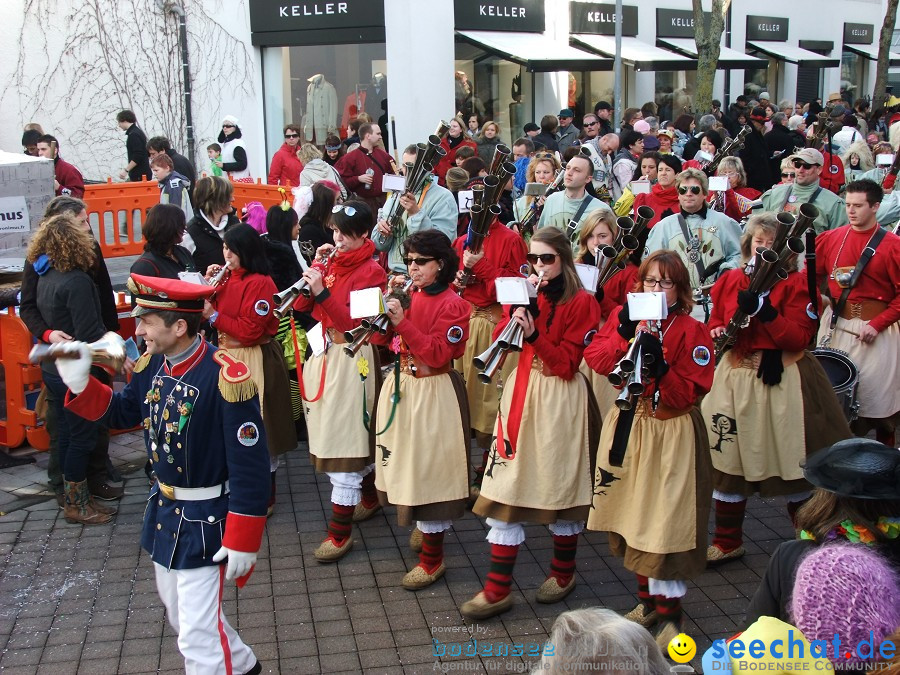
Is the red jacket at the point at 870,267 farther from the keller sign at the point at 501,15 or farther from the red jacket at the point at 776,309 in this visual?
the keller sign at the point at 501,15

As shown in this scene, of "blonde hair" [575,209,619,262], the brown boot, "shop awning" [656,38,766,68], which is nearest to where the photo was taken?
the brown boot

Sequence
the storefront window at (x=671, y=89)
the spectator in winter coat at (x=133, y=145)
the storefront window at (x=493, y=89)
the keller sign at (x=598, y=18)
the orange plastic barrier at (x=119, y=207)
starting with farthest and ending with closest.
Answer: the storefront window at (x=671, y=89), the keller sign at (x=598, y=18), the storefront window at (x=493, y=89), the spectator in winter coat at (x=133, y=145), the orange plastic barrier at (x=119, y=207)

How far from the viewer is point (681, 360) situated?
15.1ft

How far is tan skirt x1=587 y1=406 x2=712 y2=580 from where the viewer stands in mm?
4582

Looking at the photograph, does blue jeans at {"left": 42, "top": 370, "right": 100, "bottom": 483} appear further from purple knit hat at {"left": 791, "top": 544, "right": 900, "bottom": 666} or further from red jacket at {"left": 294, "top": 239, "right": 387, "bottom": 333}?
purple knit hat at {"left": 791, "top": 544, "right": 900, "bottom": 666}

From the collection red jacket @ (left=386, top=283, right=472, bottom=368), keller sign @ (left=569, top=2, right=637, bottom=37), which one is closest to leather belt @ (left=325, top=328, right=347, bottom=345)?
red jacket @ (left=386, top=283, right=472, bottom=368)

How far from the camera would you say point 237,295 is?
5.99 m

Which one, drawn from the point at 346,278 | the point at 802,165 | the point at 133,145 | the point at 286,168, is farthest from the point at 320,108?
the point at 346,278

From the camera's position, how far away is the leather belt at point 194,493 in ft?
13.2

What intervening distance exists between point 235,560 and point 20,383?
412cm

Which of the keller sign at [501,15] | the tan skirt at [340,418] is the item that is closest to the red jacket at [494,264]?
the tan skirt at [340,418]

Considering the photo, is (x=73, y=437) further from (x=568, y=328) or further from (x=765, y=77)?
(x=765, y=77)

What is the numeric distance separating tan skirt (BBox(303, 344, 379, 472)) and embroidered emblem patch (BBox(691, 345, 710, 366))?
2.01 meters

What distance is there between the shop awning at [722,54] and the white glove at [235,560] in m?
24.8
